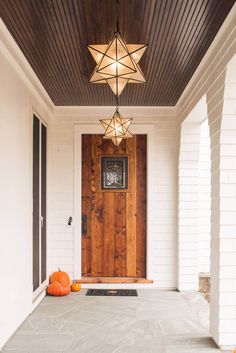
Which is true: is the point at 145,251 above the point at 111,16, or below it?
below

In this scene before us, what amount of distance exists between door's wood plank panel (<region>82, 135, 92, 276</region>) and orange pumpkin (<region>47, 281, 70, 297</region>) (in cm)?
71

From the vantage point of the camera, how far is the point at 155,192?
20.6 ft

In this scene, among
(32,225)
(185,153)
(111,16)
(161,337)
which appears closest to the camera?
(111,16)

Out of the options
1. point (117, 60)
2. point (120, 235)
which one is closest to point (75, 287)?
point (120, 235)

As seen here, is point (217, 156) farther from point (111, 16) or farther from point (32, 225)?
point (32, 225)

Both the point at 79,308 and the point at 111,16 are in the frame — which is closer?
the point at 111,16

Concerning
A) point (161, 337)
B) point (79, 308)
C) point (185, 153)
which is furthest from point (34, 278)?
point (185, 153)

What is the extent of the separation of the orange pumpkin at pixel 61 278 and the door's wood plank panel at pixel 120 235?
0.88m

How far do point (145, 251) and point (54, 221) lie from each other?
1.54 metres

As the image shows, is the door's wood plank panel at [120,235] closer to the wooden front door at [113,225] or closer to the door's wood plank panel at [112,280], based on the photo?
the wooden front door at [113,225]

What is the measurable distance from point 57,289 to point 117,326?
1.54 meters

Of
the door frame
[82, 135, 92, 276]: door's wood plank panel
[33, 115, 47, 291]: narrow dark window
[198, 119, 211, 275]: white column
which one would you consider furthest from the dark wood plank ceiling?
[198, 119, 211, 275]: white column

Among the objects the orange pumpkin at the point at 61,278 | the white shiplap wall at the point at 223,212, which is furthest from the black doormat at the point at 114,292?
the white shiplap wall at the point at 223,212

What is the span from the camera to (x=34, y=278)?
16.8 ft
